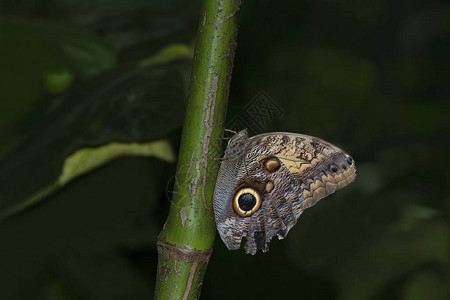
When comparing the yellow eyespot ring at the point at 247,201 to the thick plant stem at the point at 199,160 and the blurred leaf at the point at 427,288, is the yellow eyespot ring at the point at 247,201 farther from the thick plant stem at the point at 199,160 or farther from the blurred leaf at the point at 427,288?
the blurred leaf at the point at 427,288

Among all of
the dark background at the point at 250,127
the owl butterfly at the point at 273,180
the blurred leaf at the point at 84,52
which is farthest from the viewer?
the blurred leaf at the point at 84,52

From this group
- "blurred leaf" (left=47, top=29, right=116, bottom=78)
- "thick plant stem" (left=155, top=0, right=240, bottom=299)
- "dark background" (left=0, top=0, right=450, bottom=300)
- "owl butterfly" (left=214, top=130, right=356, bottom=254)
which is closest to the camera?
"thick plant stem" (left=155, top=0, right=240, bottom=299)

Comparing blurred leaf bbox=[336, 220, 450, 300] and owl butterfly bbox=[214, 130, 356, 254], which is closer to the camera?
owl butterfly bbox=[214, 130, 356, 254]

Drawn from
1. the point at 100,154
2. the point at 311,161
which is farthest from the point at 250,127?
the point at 100,154

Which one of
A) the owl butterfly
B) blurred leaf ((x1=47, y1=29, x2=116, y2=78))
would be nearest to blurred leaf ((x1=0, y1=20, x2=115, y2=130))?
blurred leaf ((x1=47, y1=29, x2=116, y2=78))

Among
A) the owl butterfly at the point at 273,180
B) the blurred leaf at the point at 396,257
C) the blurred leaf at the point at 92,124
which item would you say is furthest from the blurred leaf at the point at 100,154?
the blurred leaf at the point at 396,257

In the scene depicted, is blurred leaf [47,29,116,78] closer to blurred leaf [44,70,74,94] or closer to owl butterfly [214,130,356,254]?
blurred leaf [44,70,74,94]

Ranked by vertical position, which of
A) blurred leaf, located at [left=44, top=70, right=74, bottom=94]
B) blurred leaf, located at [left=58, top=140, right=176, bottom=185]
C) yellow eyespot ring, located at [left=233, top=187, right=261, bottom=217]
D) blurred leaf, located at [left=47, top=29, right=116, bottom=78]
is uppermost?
blurred leaf, located at [left=47, top=29, right=116, bottom=78]
